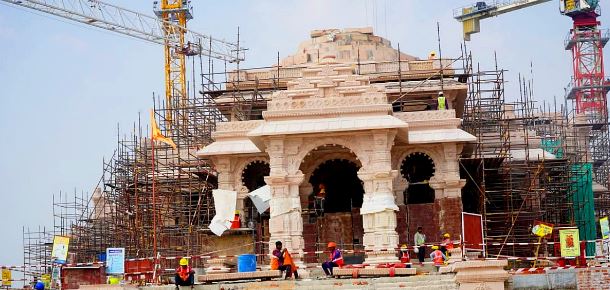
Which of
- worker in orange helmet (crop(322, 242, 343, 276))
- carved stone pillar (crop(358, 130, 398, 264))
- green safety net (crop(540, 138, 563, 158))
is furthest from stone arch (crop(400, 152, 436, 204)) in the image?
green safety net (crop(540, 138, 563, 158))

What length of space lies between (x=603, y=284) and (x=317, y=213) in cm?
1239

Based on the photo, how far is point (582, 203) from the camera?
48.4m

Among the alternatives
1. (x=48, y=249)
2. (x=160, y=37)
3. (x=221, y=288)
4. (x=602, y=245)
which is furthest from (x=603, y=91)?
(x=221, y=288)

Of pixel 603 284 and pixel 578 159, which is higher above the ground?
pixel 578 159

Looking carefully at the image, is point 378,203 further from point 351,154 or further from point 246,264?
point 246,264

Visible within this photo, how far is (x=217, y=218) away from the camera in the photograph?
3638 cm

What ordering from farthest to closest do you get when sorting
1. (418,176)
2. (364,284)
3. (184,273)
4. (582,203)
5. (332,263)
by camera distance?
(582,203) → (418,176) → (332,263) → (184,273) → (364,284)

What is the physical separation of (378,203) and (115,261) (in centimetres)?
823

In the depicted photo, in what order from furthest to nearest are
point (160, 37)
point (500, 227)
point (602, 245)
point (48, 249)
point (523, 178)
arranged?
point (160, 37) < point (48, 249) < point (523, 178) < point (500, 227) < point (602, 245)

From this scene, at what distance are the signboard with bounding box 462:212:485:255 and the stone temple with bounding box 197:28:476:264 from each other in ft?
11.2

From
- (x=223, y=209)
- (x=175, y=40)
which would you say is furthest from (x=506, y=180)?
(x=175, y=40)

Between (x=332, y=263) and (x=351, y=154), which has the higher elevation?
(x=351, y=154)

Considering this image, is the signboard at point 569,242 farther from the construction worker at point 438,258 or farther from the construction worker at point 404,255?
the construction worker at point 404,255

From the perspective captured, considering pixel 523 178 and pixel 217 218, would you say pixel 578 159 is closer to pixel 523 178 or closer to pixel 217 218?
pixel 523 178
